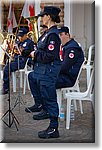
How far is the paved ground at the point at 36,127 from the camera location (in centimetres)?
517

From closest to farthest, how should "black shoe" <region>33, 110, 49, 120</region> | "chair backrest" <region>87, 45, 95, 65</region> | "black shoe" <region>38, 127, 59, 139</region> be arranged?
1. "chair backrest" <region>87, 45, 95, 65</region>
2. "black shoe" <region>38, 127, 59, 139</region>
3. "black shoe" <region>33, 110, 49, 120</region>

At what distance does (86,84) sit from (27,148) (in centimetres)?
91

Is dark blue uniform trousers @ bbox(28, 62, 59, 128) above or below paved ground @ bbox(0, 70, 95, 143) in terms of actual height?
above

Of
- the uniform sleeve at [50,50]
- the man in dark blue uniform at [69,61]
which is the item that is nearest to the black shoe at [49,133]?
the man in dark blue uniform at [69,61]

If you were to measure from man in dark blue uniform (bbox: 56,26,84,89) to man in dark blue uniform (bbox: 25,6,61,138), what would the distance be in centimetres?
16

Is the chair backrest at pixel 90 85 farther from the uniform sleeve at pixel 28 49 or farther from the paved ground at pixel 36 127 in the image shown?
the uniform sleeve at pixel 28 49

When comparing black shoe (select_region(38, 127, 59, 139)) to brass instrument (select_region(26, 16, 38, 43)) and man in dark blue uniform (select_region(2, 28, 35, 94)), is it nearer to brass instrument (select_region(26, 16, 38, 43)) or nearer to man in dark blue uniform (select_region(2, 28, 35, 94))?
man in dark blue uniform (select_region(2, 28, 35, 94))

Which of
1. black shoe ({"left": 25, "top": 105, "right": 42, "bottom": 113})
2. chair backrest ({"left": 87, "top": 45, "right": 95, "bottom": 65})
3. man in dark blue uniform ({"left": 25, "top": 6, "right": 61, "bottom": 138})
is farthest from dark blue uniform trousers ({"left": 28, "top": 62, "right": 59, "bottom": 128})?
chair backrest ({"left": 87, "top": 45, "right": 95, "bottom": 65})

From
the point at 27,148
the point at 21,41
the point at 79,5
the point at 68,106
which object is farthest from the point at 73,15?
the point at 27,148

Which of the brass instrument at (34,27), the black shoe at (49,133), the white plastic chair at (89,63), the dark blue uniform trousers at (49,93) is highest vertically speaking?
the brass instrument at (34,27)

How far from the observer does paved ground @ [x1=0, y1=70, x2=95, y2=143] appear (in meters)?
5.17

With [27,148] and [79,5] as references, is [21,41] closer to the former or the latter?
[79,5]

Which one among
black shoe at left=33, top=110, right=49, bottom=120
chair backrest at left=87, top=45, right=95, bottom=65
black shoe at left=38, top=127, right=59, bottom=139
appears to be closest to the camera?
chair backrest at left=87, top=45, right=95, bottom=65

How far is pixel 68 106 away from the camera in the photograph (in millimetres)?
5684
